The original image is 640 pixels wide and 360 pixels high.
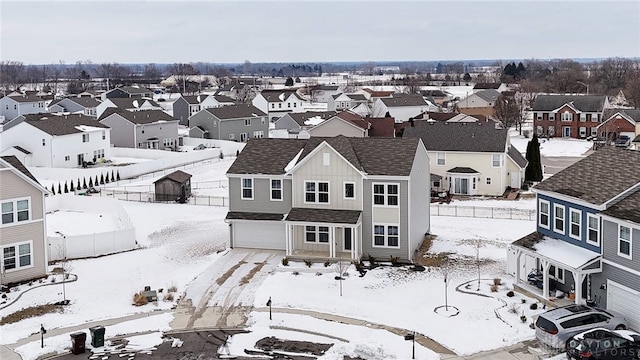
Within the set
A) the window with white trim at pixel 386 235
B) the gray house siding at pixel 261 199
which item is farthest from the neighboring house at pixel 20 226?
the window with white trim at pixel 386 235

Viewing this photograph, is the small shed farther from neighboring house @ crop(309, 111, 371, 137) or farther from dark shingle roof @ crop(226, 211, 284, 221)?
neighboring house @ crop(309, 111, 371, 137)

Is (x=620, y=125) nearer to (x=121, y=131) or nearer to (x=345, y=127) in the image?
(x=345, y=127)

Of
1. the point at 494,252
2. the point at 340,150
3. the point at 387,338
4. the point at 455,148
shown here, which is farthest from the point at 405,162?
the point at 455,148

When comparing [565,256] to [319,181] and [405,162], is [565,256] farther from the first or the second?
[319,181]

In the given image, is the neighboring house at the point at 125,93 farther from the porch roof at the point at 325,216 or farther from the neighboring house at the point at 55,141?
the porch roof at the point at 325,216

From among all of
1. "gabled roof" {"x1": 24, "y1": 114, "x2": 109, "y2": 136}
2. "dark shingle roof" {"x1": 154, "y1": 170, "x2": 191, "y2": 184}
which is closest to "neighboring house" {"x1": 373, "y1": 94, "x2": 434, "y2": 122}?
"gabled roof" {"x1": 24, "y1": 114, "x2": 109, "y2": 136}

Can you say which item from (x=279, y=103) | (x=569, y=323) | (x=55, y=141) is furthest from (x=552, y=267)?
(x=279, y=103)
